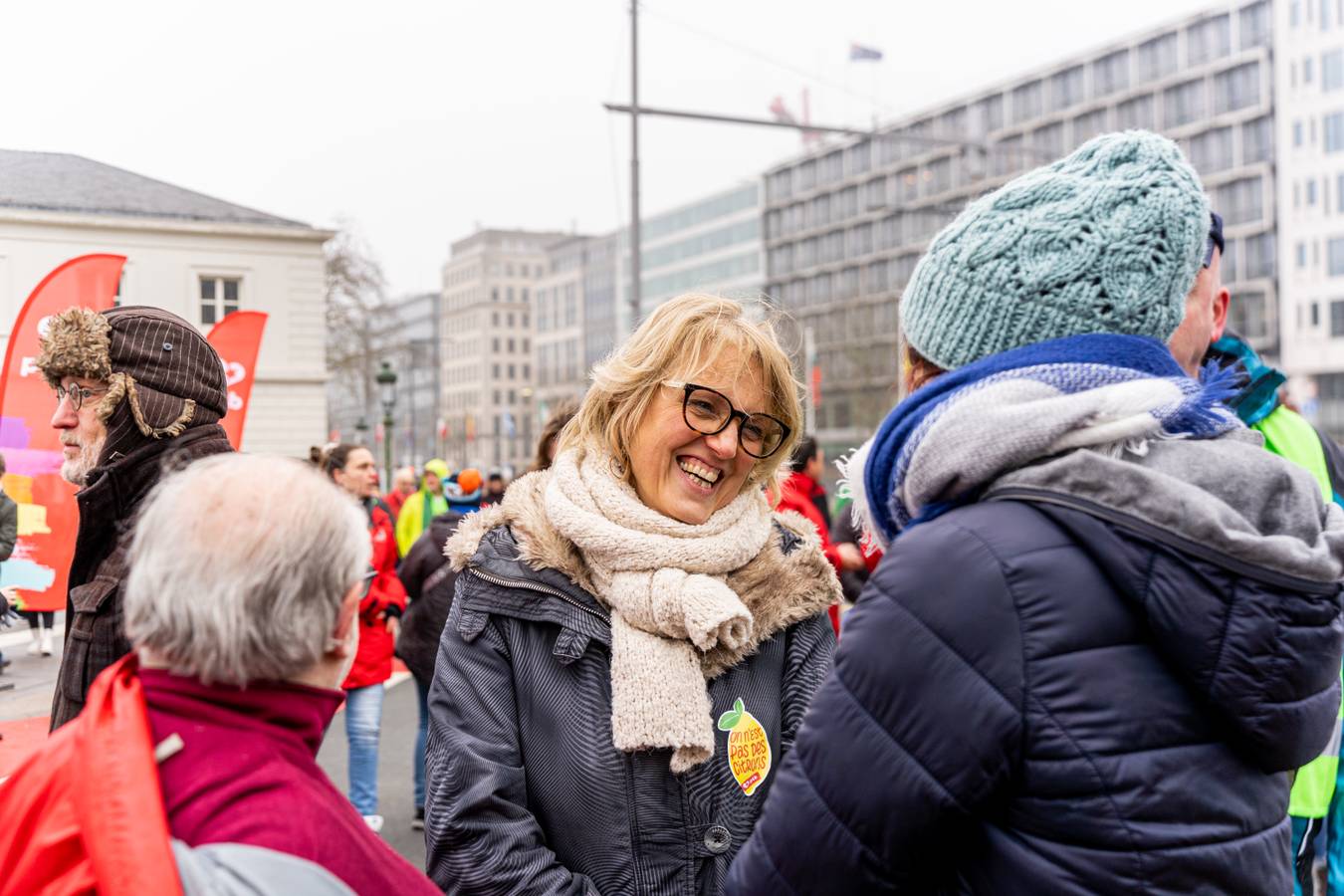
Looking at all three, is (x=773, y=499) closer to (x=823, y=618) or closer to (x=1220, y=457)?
(x=823, y=618)

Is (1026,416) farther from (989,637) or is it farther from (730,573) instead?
(730,573)

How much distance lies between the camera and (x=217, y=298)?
12.8 feet

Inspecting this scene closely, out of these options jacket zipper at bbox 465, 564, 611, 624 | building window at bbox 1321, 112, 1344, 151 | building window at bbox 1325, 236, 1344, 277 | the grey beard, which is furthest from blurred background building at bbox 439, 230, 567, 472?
jacket zipper at bbox 465, 564, 611, 624

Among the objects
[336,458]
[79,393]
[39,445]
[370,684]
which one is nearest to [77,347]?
[79,393]

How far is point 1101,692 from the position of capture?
143 cm

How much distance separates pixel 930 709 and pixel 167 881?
91cm

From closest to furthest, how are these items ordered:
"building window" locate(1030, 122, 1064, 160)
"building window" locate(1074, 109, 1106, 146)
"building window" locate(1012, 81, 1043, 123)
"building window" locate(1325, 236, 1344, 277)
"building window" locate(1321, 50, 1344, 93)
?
"building window" locate(1321, 50, 1344, 93) < "building window" locate(1325, 236, 1344, 277) < "building window" locate(1074, 109, 1106, 146) < "building window" locate(1030, 122, 1064, 160) < "building window" locate(1012, 81, 1043, 123)

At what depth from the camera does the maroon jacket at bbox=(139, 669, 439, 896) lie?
1445 mm

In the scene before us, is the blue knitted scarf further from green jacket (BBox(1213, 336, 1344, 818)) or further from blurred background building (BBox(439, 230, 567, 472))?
blurred background building (BBox(439, 230, 567, 472))

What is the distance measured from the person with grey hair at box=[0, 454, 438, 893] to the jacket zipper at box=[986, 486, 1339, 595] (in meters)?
0.94

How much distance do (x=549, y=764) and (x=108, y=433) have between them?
125cm

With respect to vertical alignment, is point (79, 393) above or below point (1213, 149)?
below

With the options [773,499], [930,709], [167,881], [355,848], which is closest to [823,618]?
[773,499]

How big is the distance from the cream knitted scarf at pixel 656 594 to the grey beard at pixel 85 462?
1.02 m
